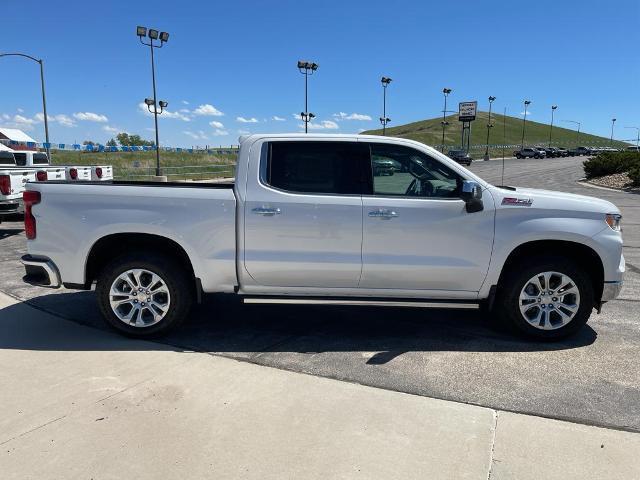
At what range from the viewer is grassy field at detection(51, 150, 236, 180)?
114 feet

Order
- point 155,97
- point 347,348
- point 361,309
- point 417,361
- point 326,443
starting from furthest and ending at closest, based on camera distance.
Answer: point 155,97
point 361,309
point 347,348
point 417,361
point 326,443

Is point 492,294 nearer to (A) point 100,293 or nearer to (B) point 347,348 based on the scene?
(B) point 347,348

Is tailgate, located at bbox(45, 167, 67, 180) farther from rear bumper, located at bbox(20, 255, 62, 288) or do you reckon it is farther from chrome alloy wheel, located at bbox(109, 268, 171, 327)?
chrome alloy wheel, located at bbox(109, 268, 171, 327)

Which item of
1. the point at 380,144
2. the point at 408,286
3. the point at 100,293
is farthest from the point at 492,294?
the point at 100,293

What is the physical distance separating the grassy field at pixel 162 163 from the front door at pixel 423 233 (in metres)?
29.4

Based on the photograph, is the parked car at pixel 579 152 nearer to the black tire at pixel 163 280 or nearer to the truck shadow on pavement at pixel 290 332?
the truck shadow on pavement at pixel 290 332

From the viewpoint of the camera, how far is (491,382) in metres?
3.96

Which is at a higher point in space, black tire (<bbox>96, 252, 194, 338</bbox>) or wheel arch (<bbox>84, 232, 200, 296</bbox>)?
wheel arch (<bbox>84, 232, 200, 296</bbox>)

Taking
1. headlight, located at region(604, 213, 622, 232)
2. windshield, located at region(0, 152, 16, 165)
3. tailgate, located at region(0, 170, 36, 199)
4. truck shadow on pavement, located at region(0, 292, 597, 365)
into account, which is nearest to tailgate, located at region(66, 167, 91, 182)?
tailgate, located at region(0, 170, 36, 199)

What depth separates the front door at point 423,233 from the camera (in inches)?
180

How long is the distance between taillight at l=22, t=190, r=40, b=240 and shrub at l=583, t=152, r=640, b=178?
31.0 m

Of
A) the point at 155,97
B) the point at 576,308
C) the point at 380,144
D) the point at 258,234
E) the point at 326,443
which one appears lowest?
the point at 326,443

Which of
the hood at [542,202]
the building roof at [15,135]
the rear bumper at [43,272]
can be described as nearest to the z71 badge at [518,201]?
A: the hood at [542,202]

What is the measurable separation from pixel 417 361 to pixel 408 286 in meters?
0.68
